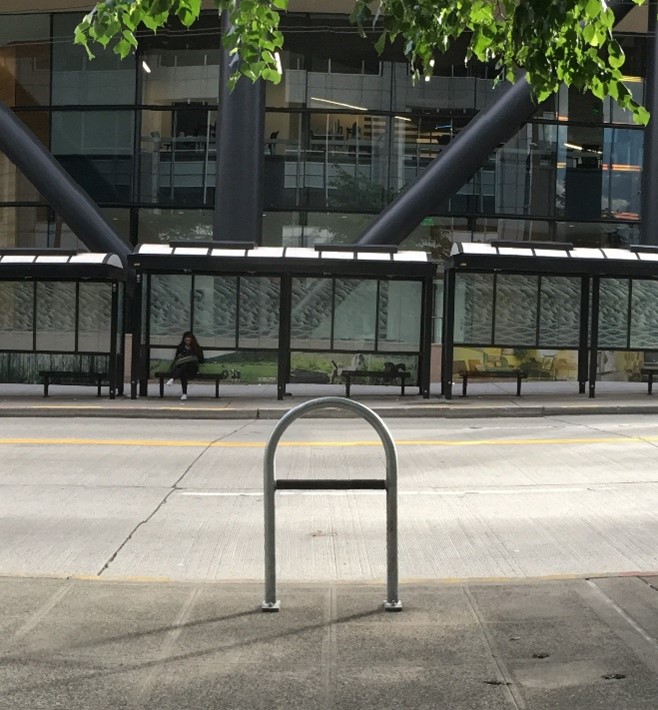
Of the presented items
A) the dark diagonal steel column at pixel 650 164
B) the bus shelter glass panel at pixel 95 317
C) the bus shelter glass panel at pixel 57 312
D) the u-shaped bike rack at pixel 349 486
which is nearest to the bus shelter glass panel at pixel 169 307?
the bus shelter glass panel at pixel 95 317

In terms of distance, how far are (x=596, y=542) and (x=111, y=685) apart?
5.02 m

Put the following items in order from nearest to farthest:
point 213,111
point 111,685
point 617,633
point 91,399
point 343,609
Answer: point 111,685, point 617,633, point 343,609, point 91,399, point 213,111

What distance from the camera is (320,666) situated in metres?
5.30

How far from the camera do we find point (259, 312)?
24.3 m

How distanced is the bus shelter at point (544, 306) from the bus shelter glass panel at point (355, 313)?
5.00 ft

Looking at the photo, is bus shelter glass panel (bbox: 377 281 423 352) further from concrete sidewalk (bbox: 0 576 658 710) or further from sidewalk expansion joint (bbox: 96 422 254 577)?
concrete sidewalk (bbox: 0 576 658 710)

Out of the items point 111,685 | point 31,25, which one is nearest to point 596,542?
point 111,685

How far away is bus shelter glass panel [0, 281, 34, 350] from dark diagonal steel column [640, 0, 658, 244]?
59.0ft

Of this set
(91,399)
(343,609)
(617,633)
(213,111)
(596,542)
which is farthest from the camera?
(213,111)

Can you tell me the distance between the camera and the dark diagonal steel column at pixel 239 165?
31547 millimetres

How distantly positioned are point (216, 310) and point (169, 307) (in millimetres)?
954

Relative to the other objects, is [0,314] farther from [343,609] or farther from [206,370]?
[343,609]

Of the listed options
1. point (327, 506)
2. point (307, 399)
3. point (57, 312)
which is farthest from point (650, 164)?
point (327, 506)

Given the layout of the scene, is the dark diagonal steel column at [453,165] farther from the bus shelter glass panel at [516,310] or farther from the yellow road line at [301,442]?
the yellow road line at [301,442]
